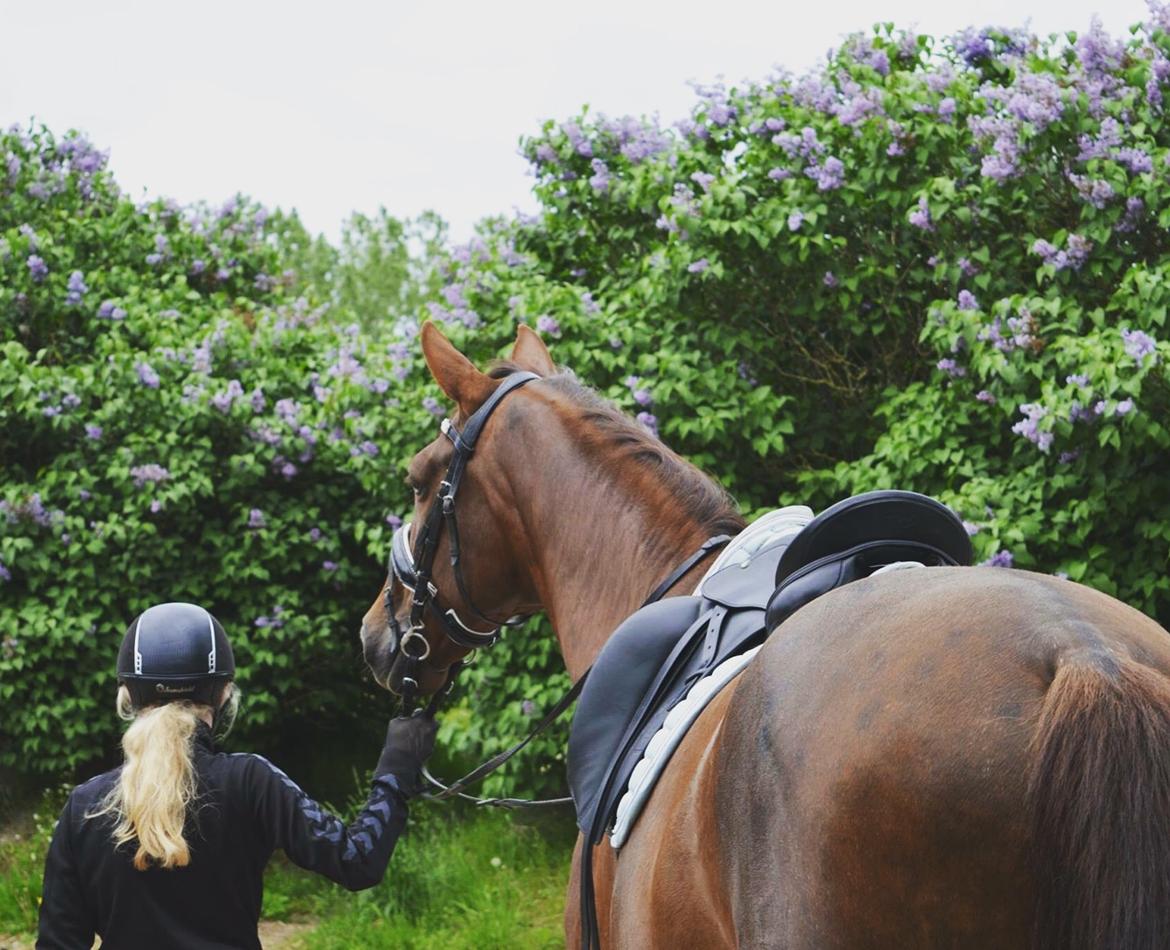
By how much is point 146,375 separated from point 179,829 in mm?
4549

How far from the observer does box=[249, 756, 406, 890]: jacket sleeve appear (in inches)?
107

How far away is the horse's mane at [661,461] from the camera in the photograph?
9.41 feet

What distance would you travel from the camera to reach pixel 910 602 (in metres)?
1.66

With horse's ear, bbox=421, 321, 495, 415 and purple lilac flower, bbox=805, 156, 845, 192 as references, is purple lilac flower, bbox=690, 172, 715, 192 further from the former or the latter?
horse's ear, bbox=421, 321, 495, 415

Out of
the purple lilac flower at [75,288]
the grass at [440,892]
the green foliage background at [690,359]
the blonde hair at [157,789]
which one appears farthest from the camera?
the purple lilac flower at [75,288]

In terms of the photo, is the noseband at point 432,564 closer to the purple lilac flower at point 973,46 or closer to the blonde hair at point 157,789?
the blonde hair at point 157,789

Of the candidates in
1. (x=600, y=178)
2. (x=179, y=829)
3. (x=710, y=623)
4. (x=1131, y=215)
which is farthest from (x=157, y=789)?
(x=600, y=178)

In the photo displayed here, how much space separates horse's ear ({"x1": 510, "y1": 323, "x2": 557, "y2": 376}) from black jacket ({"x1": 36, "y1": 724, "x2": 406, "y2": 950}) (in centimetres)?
131

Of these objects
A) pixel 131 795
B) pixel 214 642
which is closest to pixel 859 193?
pixel 214 642

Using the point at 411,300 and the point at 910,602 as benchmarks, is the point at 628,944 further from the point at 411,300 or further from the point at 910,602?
the point at 411,300

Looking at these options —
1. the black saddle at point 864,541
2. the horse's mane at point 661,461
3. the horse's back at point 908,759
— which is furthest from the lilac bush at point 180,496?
the horse's back at point 908,759

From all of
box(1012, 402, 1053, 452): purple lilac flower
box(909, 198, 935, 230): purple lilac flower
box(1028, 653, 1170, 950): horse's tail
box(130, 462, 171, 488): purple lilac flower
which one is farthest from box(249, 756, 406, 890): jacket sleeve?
box(130, 462, 171, 488): purple lilac flower

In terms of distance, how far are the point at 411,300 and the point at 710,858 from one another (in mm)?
24770

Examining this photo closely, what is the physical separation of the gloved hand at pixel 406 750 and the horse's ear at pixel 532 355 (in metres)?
1.02
